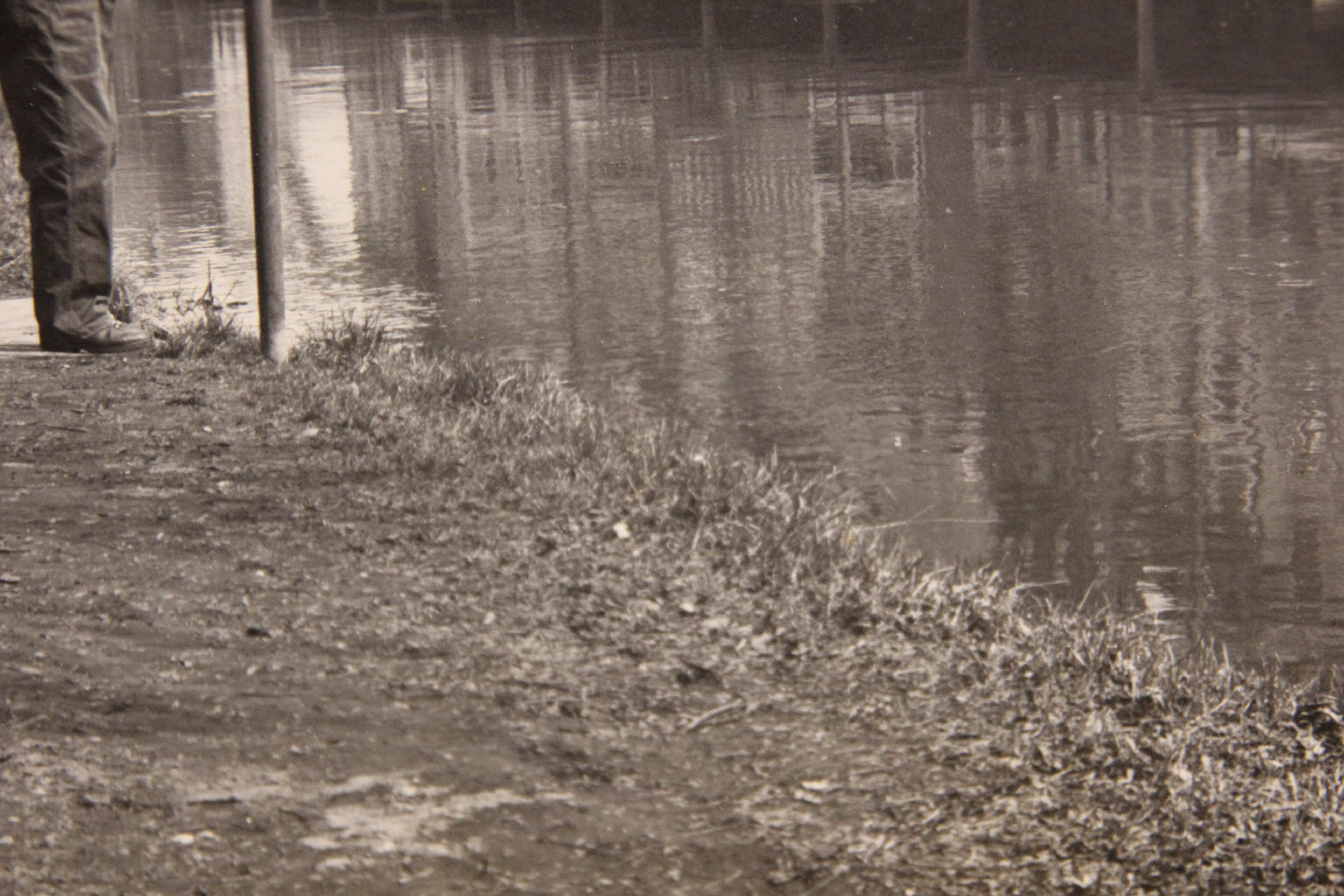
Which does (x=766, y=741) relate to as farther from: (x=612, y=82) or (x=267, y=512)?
(x=612, y=82)

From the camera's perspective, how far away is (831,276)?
27.8ft

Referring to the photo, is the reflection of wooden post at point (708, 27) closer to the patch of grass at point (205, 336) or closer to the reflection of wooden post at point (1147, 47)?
the reflection of wooden post at point (1147, 47)

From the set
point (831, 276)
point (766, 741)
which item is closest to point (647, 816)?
point (766, 741)

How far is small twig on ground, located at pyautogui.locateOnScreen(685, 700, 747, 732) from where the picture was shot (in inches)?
138

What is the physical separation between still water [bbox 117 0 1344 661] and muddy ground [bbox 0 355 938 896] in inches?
52.1

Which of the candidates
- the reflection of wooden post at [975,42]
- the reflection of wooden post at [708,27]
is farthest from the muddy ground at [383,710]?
the reflection of wooden post at [708,27]

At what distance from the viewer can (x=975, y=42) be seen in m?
17.4

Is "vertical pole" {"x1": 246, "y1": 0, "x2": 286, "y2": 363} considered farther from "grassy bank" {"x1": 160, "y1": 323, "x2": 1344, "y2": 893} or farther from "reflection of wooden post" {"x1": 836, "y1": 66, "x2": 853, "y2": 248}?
"reflection of wooden post" {"x1": 836, "y1": 66, "x2": 853, "y2": 248}

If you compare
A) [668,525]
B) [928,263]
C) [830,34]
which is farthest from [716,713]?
[830,34]

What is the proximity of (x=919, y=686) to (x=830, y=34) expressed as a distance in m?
16.4

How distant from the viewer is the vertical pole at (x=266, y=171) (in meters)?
5.83

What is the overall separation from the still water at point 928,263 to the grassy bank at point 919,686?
0.57m

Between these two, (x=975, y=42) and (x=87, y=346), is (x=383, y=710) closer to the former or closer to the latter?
(x=87, y=346)

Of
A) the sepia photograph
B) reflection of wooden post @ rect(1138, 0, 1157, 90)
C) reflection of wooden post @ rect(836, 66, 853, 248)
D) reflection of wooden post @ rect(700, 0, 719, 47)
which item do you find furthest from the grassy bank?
reflection of wooden post @ rect(700, 0, 719, 47)
